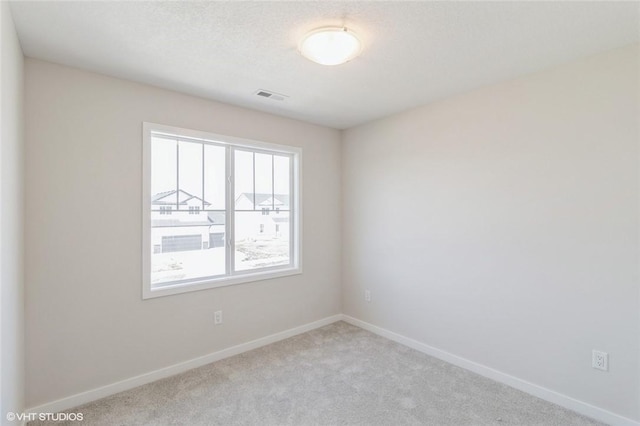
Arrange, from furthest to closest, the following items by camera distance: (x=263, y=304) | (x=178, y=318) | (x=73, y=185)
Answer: (x=263, y=304) < (x=178, y=318) < (x=73, y=185)

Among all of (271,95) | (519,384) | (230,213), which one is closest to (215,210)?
(230,213)

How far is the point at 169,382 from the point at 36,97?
237 centimetres

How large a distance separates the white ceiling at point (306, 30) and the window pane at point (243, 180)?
0.73 metres

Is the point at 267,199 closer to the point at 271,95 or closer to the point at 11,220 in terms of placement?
the point at 271,95

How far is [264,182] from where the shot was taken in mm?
3518

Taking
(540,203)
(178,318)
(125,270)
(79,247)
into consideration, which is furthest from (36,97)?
Result: (540,203)

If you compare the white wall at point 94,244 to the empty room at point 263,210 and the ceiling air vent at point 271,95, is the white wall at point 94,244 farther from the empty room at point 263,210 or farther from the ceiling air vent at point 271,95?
the ceiling air vent at point 271,95

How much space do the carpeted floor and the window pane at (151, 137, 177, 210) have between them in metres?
1.52

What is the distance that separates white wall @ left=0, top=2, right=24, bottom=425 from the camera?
4.91ft

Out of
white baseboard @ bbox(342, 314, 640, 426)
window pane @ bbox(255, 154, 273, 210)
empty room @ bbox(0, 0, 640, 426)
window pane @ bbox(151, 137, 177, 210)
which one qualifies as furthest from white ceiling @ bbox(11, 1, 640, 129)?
white baseboard @ bbox(342, 314, 640, 426)

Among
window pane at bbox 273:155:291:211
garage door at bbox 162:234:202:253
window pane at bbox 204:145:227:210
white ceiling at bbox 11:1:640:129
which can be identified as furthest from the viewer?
window pane at bbox 273:155:291:211

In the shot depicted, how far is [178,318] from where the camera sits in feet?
9.18

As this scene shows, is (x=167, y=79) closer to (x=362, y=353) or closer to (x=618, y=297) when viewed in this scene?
(x=362, y=353)

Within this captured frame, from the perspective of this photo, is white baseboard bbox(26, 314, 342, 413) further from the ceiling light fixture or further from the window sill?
the ceiling light fixture
